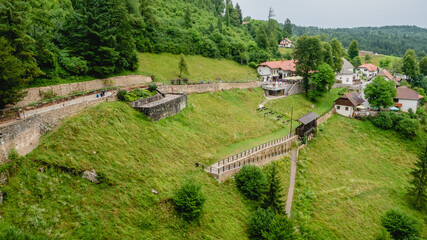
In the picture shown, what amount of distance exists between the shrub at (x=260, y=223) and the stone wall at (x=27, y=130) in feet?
57.8

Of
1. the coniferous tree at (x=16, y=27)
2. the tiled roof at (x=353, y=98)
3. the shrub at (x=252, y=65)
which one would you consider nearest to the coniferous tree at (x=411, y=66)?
the tiled roof at (x=353, y=98)

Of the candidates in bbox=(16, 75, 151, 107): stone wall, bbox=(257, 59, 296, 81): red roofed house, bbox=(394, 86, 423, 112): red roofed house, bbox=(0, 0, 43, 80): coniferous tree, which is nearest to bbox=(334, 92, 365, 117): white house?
bbox=(394, 86, 423, 112): red roofed house

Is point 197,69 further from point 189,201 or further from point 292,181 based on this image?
point 189,201

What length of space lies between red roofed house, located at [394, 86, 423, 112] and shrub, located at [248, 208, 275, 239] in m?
50.4

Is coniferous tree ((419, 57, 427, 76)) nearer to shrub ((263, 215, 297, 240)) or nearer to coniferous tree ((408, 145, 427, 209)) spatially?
coniferous tree ((408, 145, 427, 209))

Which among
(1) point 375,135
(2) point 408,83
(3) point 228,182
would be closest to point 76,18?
(3) point 228,182

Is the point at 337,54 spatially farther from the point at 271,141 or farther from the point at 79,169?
the point at 79,169

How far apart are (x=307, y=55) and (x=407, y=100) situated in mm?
23487

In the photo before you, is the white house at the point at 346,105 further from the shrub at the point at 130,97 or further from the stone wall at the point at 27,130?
the stone wall at the point at 27,130

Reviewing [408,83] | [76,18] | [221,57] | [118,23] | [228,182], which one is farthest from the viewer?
[408,83]

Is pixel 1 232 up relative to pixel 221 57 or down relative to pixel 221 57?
down

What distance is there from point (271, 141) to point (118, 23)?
26.4 m

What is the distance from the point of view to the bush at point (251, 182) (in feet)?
88.0

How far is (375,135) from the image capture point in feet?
158
